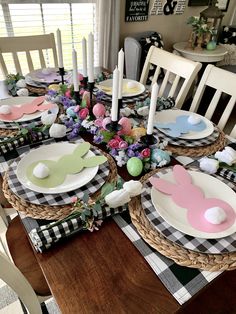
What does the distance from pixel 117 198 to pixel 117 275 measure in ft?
0.62

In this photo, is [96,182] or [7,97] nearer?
[96,182]

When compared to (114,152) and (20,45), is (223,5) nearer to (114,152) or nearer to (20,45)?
(20,45)

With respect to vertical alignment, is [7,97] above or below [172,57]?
below

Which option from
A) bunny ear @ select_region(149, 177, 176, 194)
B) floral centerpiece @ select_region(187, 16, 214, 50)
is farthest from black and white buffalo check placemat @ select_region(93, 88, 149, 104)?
floral centerpiece @ select_region(187, 16, 214, 50)

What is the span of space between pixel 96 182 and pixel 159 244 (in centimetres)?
27

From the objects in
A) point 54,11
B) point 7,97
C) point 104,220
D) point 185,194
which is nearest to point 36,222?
point 104,220

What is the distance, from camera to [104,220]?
683mm

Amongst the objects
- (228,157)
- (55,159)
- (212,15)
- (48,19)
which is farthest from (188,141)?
(212,15)

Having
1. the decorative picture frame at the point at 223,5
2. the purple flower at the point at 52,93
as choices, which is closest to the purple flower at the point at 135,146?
the purple flower at the point at 52,93

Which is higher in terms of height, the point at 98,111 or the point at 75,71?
the point at 75,71

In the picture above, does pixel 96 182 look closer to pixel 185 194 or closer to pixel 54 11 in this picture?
pixel 185 194

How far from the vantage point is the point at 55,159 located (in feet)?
2.83

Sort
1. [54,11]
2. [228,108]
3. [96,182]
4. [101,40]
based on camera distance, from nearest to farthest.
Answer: [96,182], [228,108], [54,11], [101,40]

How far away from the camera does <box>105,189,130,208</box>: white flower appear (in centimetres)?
66
